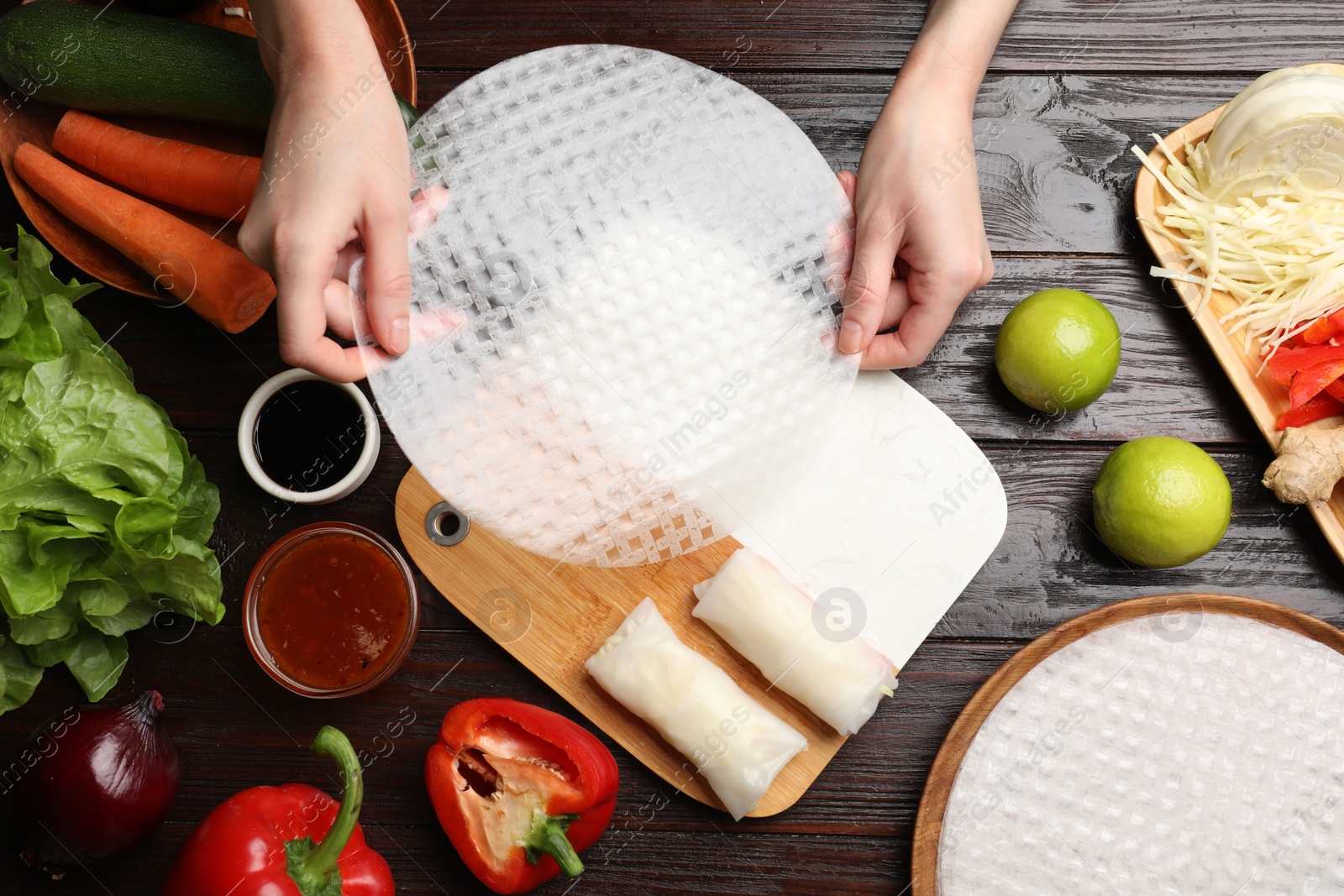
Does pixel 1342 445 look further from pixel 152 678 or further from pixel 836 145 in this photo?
pixel 152 678

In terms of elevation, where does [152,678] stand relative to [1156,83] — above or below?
below

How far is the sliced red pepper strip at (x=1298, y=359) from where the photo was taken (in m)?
0.96

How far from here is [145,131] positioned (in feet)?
3.47

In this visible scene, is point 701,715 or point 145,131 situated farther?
point 145,131

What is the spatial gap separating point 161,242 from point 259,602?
436 millimetres

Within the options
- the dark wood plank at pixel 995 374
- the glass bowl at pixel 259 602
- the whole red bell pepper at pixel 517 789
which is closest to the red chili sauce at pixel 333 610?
the glass bowl at pixel 259 602

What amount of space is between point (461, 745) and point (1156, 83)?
1.19m

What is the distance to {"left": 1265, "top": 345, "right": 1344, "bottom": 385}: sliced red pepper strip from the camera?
965 mm

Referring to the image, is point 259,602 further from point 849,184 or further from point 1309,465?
point 1309,465

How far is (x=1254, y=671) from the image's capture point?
3.19 ft

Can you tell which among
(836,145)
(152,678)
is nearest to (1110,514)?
(836,145)

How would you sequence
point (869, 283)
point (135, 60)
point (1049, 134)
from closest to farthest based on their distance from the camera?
1. point (869, 283)
2. point (135, 60)
3. point (1049, 134)

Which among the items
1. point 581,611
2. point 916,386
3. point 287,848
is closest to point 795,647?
point 581,611

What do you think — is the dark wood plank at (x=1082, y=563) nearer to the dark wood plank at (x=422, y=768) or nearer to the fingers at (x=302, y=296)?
the dark wood plank at (x=422, y=768)
